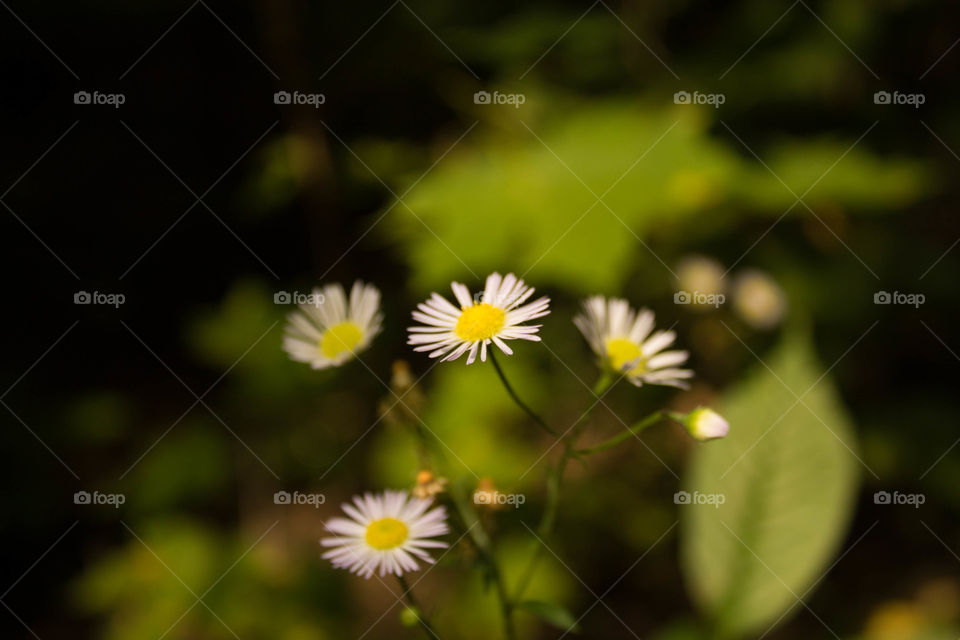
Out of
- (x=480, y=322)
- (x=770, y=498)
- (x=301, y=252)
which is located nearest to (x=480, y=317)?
(x=480, y=322)

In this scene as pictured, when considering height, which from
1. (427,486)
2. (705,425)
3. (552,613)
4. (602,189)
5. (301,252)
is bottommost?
(552,613)

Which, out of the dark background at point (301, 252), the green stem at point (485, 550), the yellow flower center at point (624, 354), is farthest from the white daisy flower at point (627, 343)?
the dark background at point (301, 252)

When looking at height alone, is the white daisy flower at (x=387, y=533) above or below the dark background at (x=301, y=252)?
below

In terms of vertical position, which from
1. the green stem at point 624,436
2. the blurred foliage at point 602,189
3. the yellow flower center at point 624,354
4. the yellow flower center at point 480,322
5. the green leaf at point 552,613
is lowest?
the green leaf at point 552,613

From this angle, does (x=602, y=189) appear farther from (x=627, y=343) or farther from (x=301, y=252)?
(x=301, y=252)

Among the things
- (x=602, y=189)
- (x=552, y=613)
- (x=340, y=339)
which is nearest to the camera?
(x=552, y=613)

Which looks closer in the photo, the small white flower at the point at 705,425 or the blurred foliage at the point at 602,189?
the small white flower at the point at 705,425

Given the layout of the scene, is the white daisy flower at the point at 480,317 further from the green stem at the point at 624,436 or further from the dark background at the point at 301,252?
the dark background at the point at 301,252

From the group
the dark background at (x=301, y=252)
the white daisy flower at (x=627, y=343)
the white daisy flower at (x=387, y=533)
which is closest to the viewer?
the white daisy flower at (x=387, y=533)
